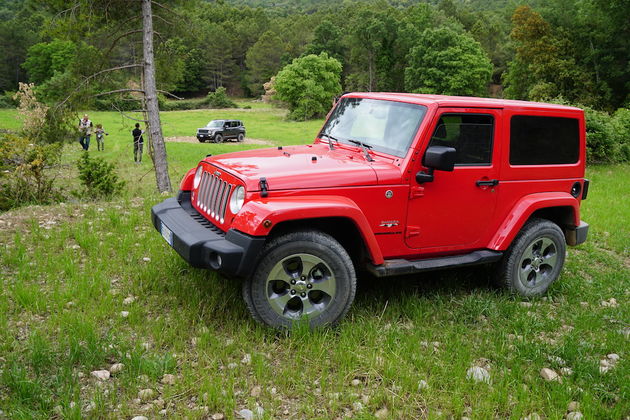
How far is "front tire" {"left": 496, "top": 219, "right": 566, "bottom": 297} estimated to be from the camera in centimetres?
545

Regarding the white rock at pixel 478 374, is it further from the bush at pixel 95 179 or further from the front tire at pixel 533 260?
the bush at pixel 95 179

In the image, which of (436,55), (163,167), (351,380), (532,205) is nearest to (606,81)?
(436,55)

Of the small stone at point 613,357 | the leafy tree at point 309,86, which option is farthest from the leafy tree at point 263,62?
the small stone at point 613,357

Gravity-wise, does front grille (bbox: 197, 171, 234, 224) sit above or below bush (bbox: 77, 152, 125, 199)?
above

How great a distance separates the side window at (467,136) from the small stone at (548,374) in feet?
6.54

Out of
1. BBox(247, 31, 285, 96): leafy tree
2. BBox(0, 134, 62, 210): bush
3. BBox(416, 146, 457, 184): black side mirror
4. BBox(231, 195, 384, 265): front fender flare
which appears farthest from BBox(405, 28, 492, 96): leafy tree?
BBox(231, 195, 384, 265): front fender flare

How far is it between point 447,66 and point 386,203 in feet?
200

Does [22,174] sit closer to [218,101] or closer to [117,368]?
[117,368]

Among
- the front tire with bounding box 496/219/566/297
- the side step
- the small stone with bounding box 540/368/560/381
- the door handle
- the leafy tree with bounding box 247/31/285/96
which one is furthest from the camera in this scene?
the leafy tree with bounding box 247/31/285/96

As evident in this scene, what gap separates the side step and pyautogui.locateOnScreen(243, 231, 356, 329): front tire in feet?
1.21

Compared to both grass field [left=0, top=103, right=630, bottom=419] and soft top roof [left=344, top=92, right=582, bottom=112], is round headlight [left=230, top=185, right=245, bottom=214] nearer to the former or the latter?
grass field [left=0, top=103, right=630, bottom=419]

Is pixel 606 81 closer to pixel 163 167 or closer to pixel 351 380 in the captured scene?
pixel 163 167

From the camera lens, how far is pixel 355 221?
170 inches

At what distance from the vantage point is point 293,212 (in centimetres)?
406
